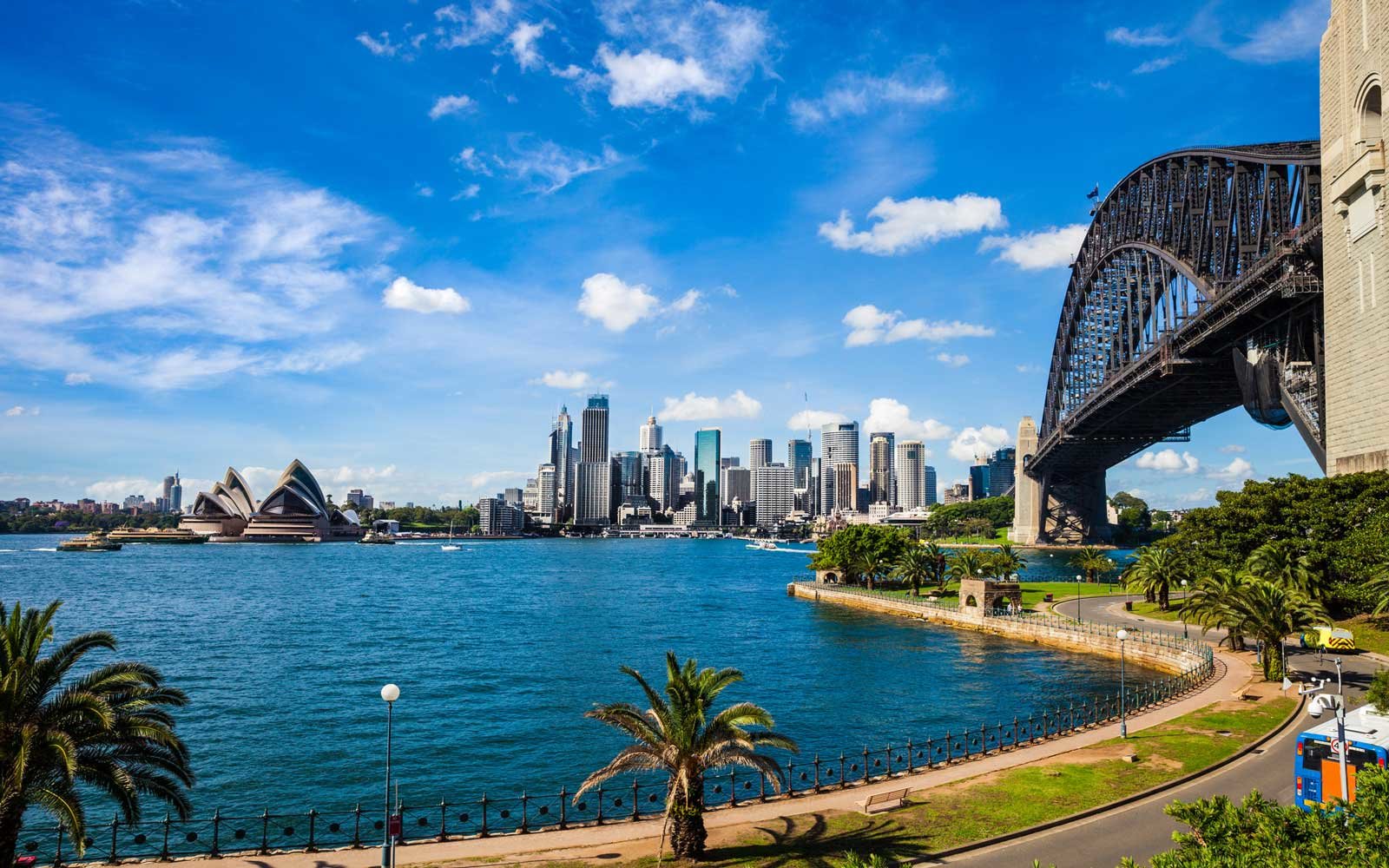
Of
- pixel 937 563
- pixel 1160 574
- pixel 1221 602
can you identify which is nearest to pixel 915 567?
pixel 937 563

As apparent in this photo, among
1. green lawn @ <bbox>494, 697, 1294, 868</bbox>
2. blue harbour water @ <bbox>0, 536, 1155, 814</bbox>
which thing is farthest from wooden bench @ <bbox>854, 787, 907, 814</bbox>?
blue harbour water @ <bbox>0, 536, 1155, 814</bbox>

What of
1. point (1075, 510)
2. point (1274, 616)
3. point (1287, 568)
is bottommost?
point (1274, 616)

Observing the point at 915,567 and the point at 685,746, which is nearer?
the point at 685,746

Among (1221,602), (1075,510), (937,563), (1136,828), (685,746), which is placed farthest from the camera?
(1075,510)

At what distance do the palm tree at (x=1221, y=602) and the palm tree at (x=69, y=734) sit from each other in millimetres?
44586

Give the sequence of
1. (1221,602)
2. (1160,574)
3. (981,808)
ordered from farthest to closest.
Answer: (1160,574) → (1221,602) → (981,808)

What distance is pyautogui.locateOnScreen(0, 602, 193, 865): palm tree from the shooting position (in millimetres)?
16578

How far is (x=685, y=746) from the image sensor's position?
2048cm

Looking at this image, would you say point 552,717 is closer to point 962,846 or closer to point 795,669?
point 795,669

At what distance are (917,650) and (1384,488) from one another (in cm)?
3096

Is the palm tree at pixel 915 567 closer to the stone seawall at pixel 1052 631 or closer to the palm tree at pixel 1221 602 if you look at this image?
the stone seawall at pixel 1052 631

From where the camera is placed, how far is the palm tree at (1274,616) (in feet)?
127

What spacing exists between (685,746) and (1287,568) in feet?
154

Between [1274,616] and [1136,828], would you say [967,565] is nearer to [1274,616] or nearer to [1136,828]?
[1274,616]
